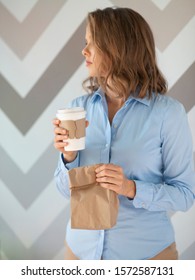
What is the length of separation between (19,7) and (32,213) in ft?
3.07

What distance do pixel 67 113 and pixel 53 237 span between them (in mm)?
970

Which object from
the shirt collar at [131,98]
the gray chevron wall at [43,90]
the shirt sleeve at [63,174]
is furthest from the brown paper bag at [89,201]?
the gray chevron wall at [43,90]

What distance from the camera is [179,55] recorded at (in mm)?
1455

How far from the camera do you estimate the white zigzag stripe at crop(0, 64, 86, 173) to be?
1572 millimetres

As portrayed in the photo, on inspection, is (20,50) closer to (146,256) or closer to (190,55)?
(190,55)

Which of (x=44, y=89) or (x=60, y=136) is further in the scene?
(x=44, y=89)

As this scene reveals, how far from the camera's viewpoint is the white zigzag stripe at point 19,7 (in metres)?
1.59

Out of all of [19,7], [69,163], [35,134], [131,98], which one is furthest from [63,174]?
[19,7]

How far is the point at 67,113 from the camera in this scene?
89cm

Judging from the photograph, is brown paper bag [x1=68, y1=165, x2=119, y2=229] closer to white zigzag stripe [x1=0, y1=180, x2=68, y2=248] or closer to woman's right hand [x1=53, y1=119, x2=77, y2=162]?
woman's right hand [x1=53, y1=119, x2=77, y2=162]

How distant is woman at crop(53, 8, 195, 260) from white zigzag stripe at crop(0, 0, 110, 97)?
1.86 ft

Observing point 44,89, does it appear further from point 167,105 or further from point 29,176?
point 167,105

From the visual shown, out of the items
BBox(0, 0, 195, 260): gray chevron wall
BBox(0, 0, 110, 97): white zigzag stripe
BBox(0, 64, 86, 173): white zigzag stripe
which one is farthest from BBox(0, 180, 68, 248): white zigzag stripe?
BBox(0, 0, 110, 97): white zigzag stripe

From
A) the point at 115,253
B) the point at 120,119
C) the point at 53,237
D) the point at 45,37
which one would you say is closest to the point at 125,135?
the point at 120,119
